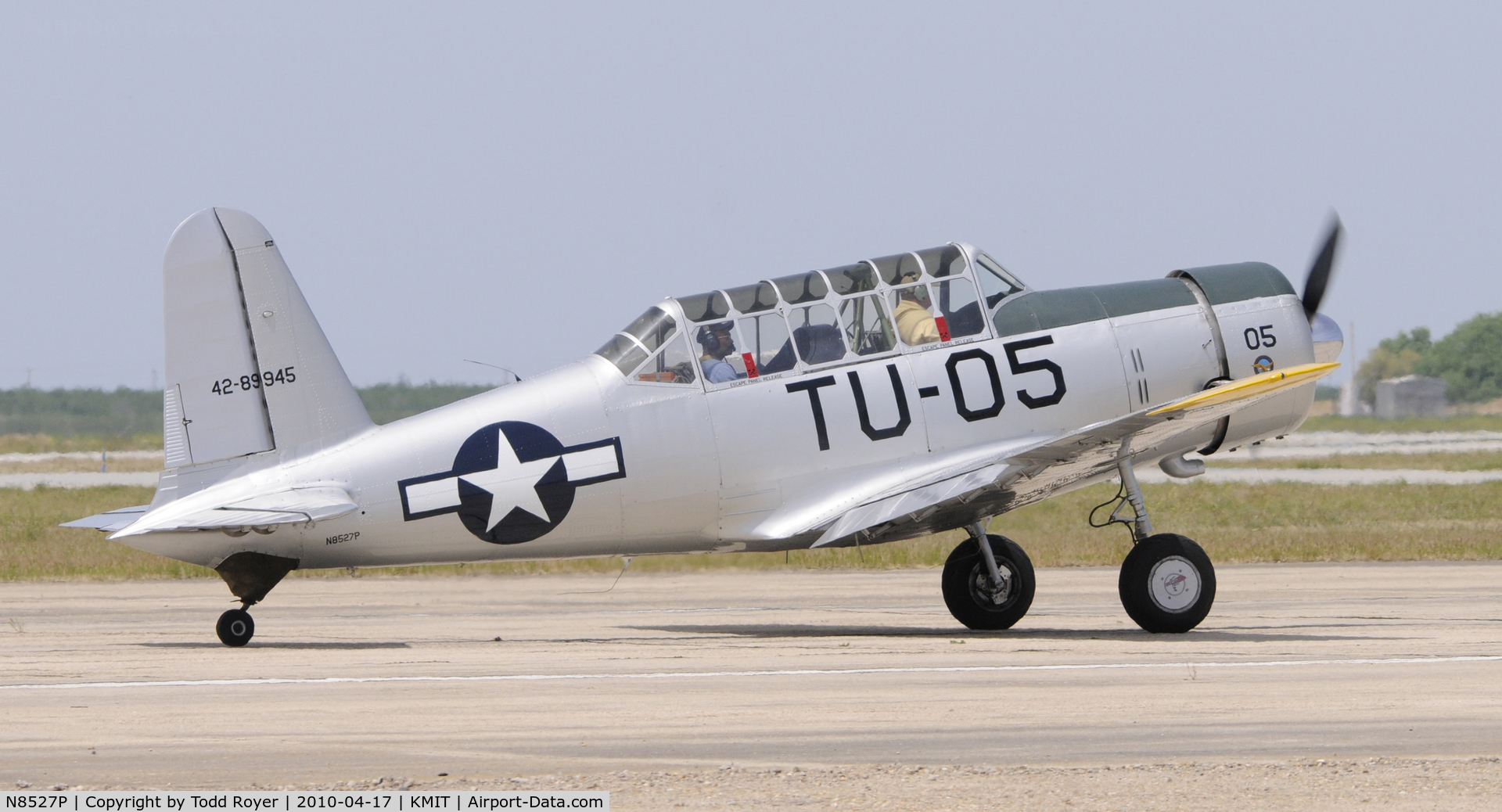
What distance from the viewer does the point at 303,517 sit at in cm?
1159

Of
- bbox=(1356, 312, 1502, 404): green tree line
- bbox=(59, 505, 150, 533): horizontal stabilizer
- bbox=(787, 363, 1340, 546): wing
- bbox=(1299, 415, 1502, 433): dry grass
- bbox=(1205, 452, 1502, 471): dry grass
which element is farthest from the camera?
bbox=(1356, 312, 1502, 404): green tree line

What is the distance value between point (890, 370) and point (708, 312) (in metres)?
1.49

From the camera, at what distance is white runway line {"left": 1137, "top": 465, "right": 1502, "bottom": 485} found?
122ft

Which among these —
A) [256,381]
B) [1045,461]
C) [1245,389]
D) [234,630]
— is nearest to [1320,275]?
[1245,389]

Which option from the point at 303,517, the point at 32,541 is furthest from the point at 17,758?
the point at 32,541

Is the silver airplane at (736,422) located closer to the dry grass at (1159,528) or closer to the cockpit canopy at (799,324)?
the cockpit canopy at (799,324)

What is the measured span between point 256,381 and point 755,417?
3754mm

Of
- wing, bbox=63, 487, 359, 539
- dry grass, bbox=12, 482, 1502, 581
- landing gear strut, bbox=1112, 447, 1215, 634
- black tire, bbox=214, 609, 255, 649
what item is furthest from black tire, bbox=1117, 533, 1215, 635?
dry grass, bbox=12, 482, 1502, 581

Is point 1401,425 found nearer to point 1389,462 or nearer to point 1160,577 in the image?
point 1389,462

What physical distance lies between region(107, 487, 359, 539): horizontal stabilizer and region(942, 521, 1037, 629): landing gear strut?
16.7ft

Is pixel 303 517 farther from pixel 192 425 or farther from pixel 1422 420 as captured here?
pixel 1422 420

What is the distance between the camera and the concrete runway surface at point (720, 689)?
24.3 feet

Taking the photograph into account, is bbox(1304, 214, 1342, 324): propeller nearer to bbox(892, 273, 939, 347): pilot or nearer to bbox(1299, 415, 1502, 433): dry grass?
bbox(892, 273, 939, 347): pilot

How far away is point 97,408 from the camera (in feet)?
209
